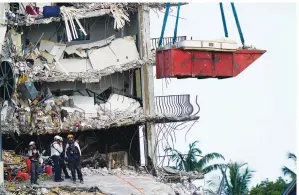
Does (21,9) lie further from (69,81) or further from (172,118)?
(172,118)

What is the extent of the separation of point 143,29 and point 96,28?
1.92 m

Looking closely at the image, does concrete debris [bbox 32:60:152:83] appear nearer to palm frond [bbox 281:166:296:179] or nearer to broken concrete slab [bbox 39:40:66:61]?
broken concrete slab [bbox 39:40:66:61]

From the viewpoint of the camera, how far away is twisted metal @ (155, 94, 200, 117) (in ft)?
160

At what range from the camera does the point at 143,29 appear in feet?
160

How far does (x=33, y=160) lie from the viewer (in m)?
38.7

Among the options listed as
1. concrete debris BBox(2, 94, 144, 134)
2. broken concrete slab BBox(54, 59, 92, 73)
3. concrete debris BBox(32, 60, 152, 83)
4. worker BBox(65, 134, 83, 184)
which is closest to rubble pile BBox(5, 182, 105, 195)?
worker BBox(65, 134, 83, 184)

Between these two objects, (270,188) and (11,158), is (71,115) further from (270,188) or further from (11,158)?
(270,188)

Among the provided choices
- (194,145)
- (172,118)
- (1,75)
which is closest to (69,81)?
(172,118)

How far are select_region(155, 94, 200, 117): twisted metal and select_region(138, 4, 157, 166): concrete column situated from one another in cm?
27

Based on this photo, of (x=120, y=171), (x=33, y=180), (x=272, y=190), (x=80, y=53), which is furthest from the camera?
(x=272, y=190)

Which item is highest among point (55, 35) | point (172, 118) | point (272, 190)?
point (55, 35)

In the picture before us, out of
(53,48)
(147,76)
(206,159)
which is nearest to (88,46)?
(53,48)

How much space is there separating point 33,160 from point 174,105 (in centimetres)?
1124

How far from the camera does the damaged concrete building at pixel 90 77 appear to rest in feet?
151
